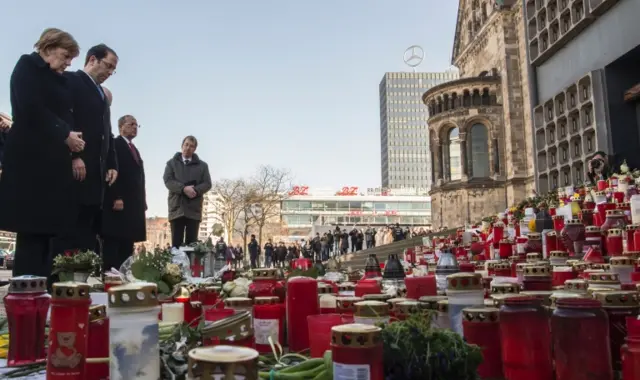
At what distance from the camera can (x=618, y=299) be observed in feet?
5.53

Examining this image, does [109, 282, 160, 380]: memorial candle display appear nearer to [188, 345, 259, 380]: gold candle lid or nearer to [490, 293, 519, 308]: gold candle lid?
[188, 345, 259, 380]: gold candle lid

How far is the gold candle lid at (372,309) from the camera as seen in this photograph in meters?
1.74

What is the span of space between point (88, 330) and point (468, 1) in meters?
29.9

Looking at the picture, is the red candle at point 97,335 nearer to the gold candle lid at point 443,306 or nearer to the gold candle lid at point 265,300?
the gold candle lid at point 265,300

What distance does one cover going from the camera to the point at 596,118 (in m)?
10.9

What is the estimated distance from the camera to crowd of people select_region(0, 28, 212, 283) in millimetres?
3232

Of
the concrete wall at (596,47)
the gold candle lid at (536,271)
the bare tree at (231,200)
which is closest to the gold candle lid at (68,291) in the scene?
the gold candle lid at (536,271)

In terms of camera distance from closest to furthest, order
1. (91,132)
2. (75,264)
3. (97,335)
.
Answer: (97,335) < (75,264) < (91,132)

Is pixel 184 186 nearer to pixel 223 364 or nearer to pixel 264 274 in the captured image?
pixel 264 274

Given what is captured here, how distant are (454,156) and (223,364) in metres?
27.2

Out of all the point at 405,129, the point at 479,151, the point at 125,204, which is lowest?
the point at 125,204

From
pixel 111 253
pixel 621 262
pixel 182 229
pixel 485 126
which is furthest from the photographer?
pixel 485 126

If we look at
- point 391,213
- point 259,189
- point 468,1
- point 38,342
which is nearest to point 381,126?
point 391,213

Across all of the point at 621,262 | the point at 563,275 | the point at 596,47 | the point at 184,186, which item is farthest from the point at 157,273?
the point at 596,47
